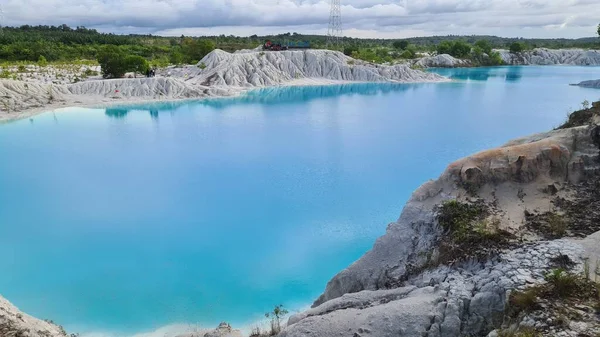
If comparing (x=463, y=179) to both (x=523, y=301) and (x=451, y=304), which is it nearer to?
(x=451, y=304)

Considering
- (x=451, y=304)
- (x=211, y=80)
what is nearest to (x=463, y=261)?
(x=451, y=304)

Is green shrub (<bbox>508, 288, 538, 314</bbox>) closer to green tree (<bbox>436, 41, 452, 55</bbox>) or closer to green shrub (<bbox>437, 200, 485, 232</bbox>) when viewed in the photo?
green shrub (<bbox>437, 200, 485, 232</bbox>)

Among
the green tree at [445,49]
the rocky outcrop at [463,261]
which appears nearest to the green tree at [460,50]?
the green tree at [445,49]

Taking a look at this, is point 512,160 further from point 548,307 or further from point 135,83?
point 135,83

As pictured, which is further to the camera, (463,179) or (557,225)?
(463,179)

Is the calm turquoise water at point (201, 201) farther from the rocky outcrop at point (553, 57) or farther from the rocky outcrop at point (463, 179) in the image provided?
the rocky outcrop at point (553, 57)

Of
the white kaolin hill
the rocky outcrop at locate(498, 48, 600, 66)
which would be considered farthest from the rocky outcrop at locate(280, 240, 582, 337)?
the rocky outcrop at locate(498, 48, 600, 66)
